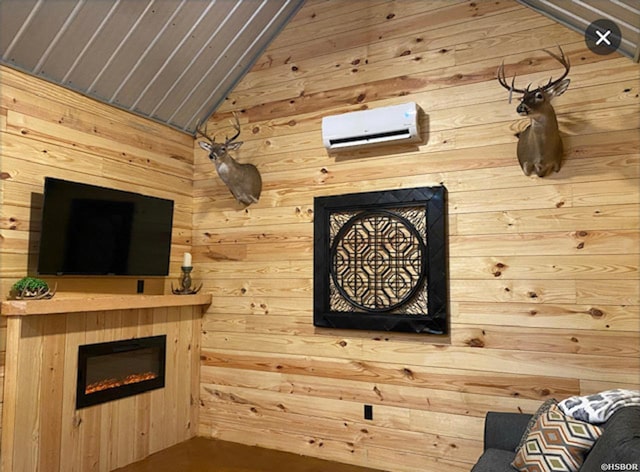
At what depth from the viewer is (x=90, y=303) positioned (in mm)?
3320

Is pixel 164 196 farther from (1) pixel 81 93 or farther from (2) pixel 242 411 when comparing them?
(2) pixel 242 411

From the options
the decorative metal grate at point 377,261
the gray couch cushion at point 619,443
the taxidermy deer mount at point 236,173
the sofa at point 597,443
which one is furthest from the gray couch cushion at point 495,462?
the taxidermy deer mount at point 236,173

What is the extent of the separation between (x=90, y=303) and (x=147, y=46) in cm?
183

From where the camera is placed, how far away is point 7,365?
2.98 meters

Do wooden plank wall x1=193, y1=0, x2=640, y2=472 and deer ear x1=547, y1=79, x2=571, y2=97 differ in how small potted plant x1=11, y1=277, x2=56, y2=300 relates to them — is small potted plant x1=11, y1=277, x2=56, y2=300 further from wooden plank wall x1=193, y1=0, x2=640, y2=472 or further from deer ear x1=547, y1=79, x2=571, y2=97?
deer ear x1=547, y1=79, x2=571, y2=97

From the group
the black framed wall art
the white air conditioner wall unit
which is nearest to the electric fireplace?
the black framed wall art

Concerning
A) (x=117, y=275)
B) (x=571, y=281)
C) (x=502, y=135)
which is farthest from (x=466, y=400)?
(x=117, y=275)

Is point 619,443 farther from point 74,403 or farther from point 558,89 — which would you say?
point 74,403

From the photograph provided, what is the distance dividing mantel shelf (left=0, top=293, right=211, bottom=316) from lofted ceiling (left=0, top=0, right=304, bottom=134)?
1444 millimetres

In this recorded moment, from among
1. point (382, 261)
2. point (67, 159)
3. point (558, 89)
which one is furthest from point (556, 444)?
point (67, 159)

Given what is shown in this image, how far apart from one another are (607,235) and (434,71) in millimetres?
1582

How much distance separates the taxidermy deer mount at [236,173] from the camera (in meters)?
3.94

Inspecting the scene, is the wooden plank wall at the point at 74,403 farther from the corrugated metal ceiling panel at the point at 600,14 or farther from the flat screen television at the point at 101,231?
the corrugated metal ceiling panel at the point at 600,14

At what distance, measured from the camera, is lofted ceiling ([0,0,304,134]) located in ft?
10.4
